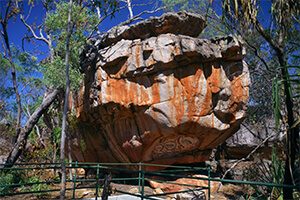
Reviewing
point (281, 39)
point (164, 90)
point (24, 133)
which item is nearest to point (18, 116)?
point (24, 133)

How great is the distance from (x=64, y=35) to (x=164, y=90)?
12.5 feet

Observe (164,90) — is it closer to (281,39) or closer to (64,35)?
(64,35)

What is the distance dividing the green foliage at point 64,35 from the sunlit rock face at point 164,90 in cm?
82

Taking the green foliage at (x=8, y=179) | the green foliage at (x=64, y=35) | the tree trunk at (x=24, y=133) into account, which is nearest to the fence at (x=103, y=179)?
the green foliage at (x=8, y=179)

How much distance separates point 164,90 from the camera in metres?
10.6

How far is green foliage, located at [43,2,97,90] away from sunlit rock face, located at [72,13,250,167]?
824mm

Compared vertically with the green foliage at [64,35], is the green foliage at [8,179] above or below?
below

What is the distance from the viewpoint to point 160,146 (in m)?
11.3

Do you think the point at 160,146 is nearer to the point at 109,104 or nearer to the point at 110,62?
the point at 109,104

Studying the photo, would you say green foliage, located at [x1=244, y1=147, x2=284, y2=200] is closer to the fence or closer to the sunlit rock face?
the fence

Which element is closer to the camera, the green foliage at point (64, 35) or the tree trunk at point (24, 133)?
the green foliage at point (64, 35)

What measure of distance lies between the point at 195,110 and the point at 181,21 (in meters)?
3.29

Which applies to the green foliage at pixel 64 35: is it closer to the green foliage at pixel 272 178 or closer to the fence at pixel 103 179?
the fence at pixel 103 179

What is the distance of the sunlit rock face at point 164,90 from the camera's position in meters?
10.6
